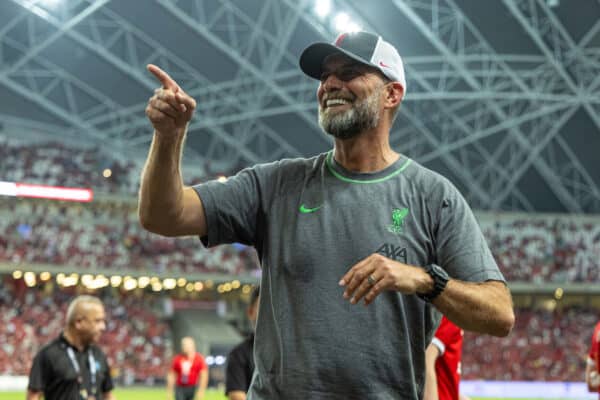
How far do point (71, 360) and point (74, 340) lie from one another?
188mm

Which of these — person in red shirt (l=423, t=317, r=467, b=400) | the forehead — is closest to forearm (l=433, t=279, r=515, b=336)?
person in red shirt (l=423, t=317, r=467, b=400)

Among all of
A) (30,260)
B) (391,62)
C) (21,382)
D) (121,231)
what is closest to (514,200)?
(121,231)

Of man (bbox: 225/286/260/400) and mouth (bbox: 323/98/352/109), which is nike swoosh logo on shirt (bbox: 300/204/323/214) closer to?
mouth (bbox: 323/98/352/109)

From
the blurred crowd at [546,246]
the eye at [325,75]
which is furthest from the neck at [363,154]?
the blurred crowd at [546,246]

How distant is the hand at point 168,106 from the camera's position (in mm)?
3279

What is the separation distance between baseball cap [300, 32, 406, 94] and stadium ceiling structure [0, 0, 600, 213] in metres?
26.2

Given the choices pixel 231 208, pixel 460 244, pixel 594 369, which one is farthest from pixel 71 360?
pixel 460 244

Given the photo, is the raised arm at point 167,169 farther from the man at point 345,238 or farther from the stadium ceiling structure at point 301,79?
the stadium ceiling structure at point 301,79

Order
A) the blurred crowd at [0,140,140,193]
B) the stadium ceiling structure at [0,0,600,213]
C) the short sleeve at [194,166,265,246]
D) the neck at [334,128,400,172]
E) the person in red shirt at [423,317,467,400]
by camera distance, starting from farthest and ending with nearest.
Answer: the blurred crowd at [0,140,140,193] < the stadium ceiling structure at [0,0,600,213] < the person in red shirt at [423,317,467,400] < the neck at [334,128,400,172] < the short sleeve at [194,166,265,246]

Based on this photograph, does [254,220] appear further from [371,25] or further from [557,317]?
[557,317]

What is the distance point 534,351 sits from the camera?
44.5 metres

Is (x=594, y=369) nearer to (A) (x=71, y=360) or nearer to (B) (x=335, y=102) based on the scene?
(A) (x=71, y=360)

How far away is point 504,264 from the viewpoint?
48.9m

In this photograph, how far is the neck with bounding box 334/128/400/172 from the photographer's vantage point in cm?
375
